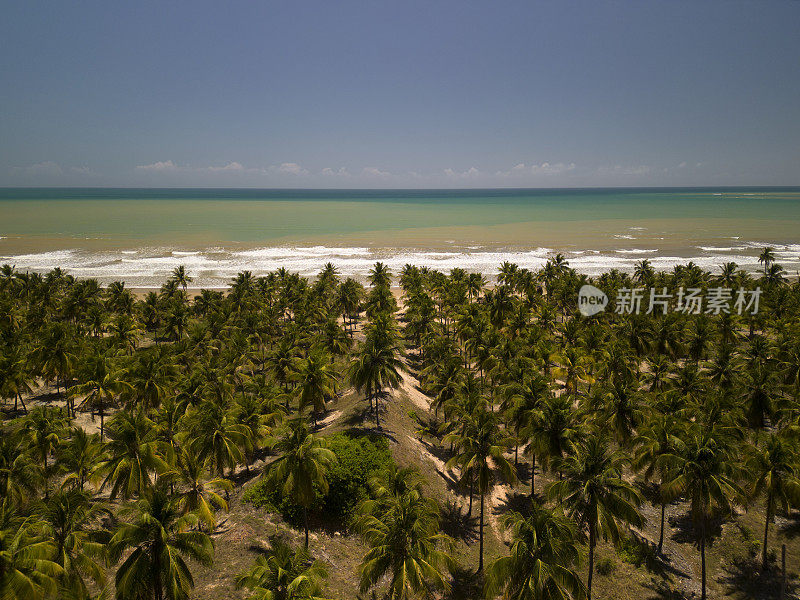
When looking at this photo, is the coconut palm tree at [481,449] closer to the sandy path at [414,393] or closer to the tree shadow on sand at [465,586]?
the tree shadow on sand at [465,586]

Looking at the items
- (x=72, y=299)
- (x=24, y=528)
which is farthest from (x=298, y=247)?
(x=24, y=528)

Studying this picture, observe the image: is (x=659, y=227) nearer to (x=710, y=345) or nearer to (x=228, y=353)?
(x=710, y=345)

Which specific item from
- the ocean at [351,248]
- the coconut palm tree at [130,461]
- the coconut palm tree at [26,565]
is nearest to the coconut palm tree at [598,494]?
the coconut palm tree at [26,565]

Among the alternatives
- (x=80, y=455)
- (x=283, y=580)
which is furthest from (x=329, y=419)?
(x=283, y=580)

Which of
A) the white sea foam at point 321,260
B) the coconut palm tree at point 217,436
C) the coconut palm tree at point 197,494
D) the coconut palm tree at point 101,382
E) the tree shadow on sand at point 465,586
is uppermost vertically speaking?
the white sea foam at point 321,260

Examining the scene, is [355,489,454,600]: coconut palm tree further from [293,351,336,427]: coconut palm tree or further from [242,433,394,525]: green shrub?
[293,351,336,427]: coconut palm tree

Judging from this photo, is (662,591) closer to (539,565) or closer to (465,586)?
(465,586)
